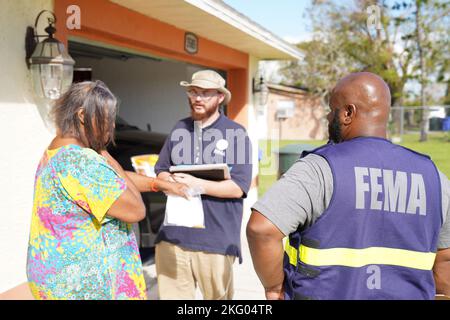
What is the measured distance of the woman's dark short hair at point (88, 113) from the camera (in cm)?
232

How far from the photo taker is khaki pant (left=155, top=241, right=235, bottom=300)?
3480 mm

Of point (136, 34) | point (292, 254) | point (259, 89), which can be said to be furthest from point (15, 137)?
point (259, 89)

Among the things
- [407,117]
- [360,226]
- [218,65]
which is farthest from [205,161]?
[407,117]

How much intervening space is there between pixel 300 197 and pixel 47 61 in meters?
2.38

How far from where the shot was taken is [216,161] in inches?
136

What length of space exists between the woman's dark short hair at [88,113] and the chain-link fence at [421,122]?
16.0m

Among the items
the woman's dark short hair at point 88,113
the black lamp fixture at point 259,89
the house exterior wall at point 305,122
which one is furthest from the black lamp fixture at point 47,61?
the house exterior wall at point 305,122

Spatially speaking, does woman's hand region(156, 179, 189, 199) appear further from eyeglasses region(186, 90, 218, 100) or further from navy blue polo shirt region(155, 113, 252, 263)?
eyeglasses region(186, 90, 218, 100)

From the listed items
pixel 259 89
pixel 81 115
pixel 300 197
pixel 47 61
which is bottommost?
pixel 300 197

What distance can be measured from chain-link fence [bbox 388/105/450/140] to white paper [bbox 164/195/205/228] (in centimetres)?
1503

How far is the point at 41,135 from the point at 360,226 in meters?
2.71

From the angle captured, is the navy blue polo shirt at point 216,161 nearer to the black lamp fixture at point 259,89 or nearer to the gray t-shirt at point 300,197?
the gray t-shirt at point 300,197

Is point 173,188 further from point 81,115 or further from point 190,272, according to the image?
point 81,115
